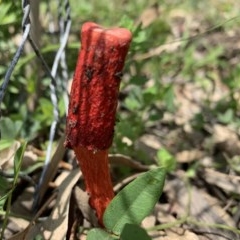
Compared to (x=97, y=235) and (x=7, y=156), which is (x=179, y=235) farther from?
(x=7, y=156)

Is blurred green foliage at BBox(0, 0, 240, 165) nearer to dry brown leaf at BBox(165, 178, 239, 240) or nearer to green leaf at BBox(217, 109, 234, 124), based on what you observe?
green leaf at BBox(217, 109, 234, 124)

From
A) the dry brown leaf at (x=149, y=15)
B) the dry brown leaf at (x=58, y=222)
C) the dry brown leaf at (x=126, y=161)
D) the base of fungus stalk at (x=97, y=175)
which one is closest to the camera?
the base of fungus stalk at (x=97, y=175)

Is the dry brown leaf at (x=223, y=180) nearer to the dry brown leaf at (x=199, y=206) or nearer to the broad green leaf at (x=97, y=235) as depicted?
the dry brown leaf at (x=199, y=206)

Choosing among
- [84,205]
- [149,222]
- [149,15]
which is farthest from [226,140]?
[149,15]

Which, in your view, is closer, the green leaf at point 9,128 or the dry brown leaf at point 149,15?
the green leaf at point 9,128

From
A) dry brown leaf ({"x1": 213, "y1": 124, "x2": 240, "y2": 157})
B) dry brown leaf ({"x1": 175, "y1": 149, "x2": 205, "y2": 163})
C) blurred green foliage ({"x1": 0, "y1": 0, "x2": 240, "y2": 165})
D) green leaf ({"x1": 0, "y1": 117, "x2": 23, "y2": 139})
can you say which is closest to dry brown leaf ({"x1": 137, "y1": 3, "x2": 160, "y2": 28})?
blurred green foliage ({"x1": 0, "y1": 0, "x2": 240, "y2": 165})

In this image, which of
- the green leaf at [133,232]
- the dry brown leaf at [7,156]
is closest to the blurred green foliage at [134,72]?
the dry brown leaf at [7,156]
